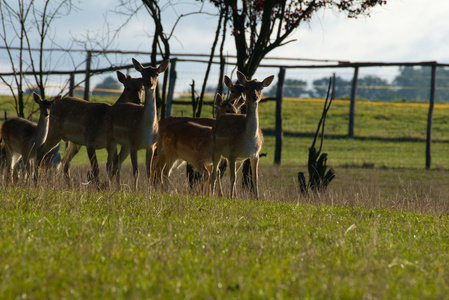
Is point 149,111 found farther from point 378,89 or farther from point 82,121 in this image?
point 378,89

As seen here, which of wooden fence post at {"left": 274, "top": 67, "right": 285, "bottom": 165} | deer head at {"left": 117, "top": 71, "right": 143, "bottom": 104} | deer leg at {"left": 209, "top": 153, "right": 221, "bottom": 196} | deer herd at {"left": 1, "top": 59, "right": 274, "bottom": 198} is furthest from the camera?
wooden fence post at {"left": 274, "top": 67, "right": 285, "bottom": 165}

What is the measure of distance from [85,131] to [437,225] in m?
5.16

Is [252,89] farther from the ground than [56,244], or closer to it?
farther from the ground

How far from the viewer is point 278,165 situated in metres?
17.8

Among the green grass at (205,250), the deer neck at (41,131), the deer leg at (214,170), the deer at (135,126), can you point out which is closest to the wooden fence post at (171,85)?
the deer neck at (41,131)

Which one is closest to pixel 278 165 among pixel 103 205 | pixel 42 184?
pixel 42 184

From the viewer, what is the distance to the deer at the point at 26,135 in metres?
11.3

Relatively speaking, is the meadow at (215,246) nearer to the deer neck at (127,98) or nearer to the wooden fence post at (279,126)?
the deer neck at (127,98)

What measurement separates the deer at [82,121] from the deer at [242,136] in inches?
64.0

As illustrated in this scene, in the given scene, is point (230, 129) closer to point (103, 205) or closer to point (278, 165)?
point (103, 205)

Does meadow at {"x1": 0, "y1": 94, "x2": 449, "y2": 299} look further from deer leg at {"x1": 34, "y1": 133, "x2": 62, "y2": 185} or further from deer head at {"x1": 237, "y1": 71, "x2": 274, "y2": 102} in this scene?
deer head at {"x1": 237, "y1": 71, "x2": 274, "y2": 102}

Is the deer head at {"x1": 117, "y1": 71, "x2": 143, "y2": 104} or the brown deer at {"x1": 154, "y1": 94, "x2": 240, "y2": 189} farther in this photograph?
the deer head at {"x1": 117, "y1": 71, "x2": 143, "y2": 104}

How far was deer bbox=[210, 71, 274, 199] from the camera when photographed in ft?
32.3

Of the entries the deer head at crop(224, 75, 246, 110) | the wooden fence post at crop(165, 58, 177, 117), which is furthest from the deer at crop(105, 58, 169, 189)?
the wooden fence post at crop(165, 58, 177, 117)
